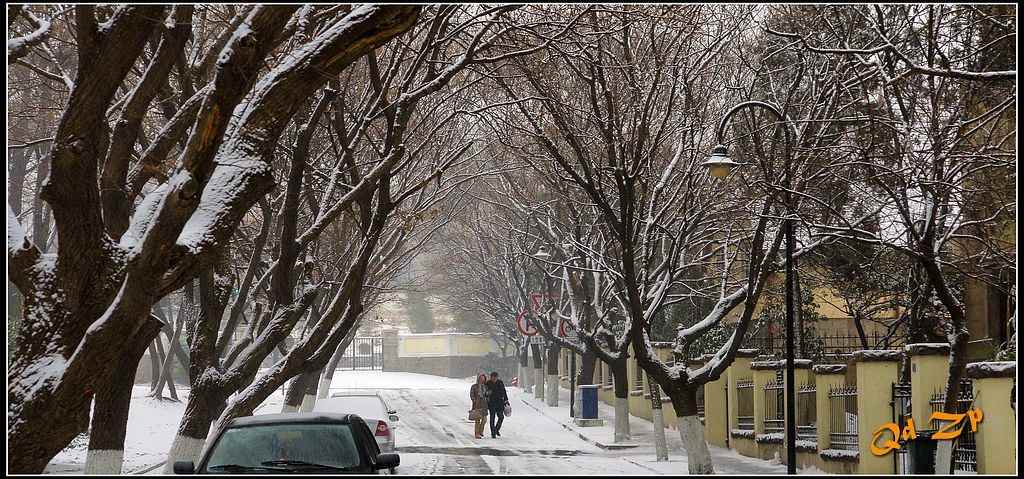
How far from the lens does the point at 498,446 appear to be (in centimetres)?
2944

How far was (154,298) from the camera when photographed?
8648 mm

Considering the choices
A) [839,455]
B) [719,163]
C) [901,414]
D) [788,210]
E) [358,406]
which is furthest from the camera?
[358,406]

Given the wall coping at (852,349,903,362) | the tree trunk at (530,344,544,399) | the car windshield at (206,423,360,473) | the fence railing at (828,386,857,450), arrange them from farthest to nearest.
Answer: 1. the tree trunk at (530,344,544,399)
2. the fence railing at (828,386,857,450)
3. the wall coping at (852,349,903,362)
4. the car windshield at (206,423,360,473)

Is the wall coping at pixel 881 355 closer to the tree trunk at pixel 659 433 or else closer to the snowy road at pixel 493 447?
the snowy road at pixel 493 447

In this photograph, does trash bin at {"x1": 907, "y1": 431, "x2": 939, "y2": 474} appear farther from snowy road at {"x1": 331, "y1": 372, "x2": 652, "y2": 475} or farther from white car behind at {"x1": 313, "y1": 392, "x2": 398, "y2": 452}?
white car behind at {"x1": 313, "y1": 392, "x2": 398, "y2": 452}

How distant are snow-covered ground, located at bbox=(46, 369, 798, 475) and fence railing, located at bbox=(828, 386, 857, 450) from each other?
1467 mm

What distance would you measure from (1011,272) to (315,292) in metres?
13.0

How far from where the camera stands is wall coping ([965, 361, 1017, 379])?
14453 mm

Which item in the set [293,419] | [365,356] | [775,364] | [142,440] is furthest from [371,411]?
[365,356]

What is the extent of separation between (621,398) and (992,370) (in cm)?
1430

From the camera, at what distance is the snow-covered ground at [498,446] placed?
22688 mm

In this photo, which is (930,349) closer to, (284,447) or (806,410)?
(806,410)

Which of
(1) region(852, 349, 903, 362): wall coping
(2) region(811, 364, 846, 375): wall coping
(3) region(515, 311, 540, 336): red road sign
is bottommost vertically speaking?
(2) region(811, 364, 846, 375): wall coping

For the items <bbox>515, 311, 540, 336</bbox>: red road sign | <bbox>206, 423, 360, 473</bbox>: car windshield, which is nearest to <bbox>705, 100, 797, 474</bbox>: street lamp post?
<bbox>206, 423, 360, 473</bbox>: car windshield
